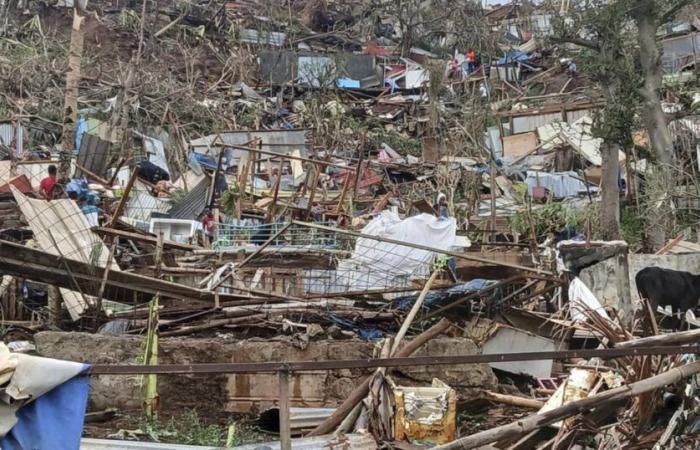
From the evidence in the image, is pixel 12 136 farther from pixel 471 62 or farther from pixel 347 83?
pixel 471 62

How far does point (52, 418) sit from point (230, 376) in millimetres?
3965

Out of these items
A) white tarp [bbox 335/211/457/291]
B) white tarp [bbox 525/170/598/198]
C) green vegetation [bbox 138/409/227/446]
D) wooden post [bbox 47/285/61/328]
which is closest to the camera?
green vegetation [bbox 138/409/227/446]

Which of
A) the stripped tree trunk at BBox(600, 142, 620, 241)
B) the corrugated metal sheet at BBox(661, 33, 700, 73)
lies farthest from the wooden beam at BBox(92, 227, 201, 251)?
the corrugated metal sheet at BBox(661, 33, 700, 73)

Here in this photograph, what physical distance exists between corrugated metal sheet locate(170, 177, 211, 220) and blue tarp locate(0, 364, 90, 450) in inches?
407

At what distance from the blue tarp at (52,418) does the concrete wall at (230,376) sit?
12.5ft

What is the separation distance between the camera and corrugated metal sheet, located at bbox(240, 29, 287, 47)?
92.2 feet

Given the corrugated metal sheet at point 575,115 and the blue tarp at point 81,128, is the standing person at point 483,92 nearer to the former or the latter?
the corrugated metal sheet at point 575,115

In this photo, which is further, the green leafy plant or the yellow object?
the green leafy plant

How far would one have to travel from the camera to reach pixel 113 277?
23.1 feet

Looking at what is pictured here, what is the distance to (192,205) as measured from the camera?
13711 mm

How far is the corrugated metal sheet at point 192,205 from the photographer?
1340 cm

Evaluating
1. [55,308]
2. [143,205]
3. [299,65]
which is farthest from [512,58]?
[55,308]

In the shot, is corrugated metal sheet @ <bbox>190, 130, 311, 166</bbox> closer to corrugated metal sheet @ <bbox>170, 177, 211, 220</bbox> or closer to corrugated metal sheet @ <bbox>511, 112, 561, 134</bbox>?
corrugated metal sheet @ <bbox>170, 177, 211, 220</bbox>

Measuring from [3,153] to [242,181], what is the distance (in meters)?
5.93
